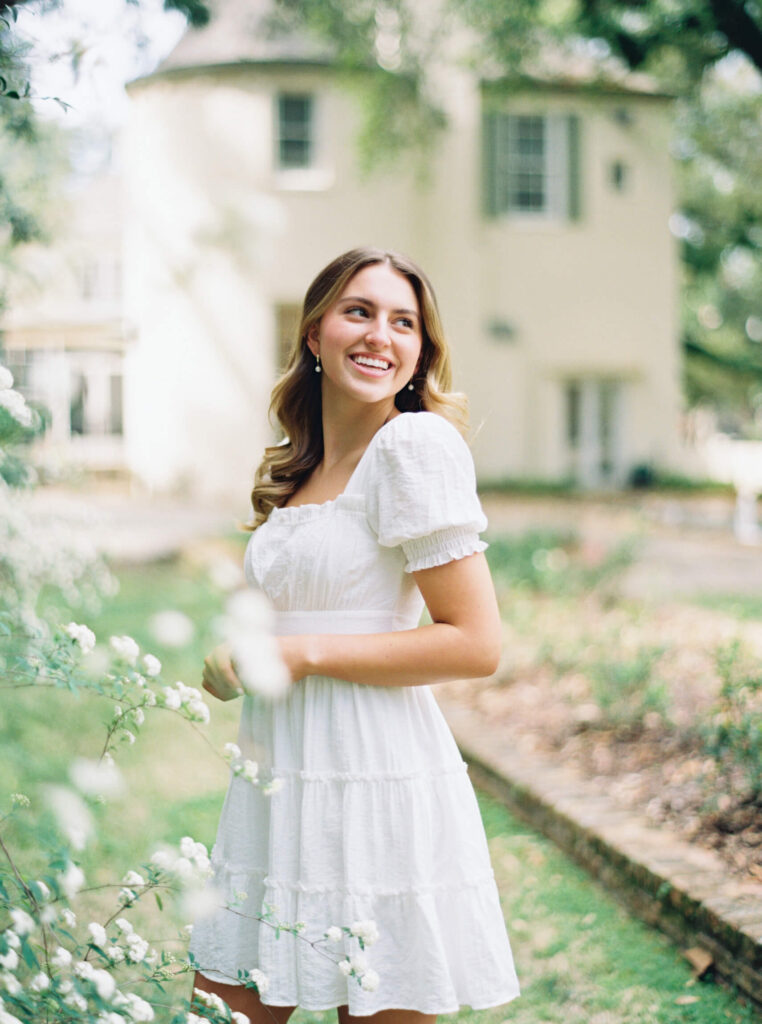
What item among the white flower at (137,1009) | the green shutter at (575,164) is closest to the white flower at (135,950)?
the white flower at (137,1009)

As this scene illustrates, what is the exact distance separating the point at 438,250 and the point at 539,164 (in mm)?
2330

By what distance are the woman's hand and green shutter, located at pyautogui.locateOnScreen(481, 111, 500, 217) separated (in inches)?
633

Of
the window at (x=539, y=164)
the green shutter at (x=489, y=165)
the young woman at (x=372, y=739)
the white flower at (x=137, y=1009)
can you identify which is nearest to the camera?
the white flower at (x=137, y=1009)

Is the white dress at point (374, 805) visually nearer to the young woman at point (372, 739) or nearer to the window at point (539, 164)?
the young woman at point (372, 739)

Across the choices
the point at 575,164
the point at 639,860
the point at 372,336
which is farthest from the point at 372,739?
the point at 575,164

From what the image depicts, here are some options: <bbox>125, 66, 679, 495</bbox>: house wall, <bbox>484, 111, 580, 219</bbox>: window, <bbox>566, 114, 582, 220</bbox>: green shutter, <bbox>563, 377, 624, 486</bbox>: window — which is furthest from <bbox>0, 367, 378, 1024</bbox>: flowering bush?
<bbox>566, 114, 582, 220</bbox>: green shutter

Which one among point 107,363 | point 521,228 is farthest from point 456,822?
point 107,363

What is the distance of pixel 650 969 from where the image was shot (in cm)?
314

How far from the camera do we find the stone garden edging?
2908 millimetres

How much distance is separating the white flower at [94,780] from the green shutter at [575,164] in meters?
17.1

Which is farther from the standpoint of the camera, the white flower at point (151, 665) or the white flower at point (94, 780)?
the white flower at point (151, 665)

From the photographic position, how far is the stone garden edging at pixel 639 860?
9.54ft

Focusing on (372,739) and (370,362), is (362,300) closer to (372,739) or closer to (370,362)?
(370,362)

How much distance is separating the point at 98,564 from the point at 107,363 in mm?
15397
